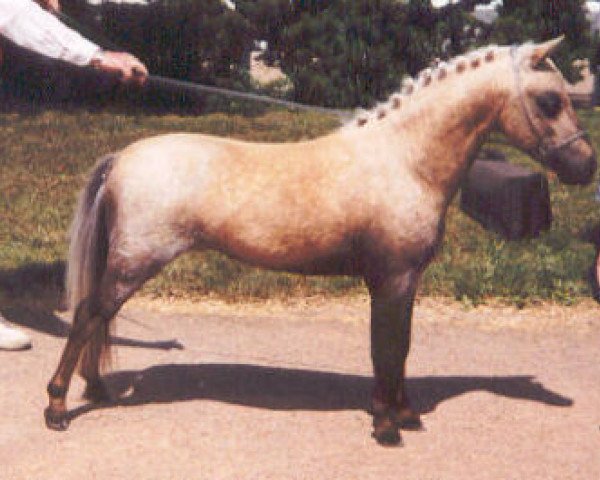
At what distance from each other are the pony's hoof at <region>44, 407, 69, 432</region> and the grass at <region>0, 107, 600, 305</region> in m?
2.27

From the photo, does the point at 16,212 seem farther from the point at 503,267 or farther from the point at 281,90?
the point at 281,90

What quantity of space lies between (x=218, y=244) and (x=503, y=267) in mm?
3330

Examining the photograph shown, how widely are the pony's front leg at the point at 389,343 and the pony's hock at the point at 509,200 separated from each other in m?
3.64

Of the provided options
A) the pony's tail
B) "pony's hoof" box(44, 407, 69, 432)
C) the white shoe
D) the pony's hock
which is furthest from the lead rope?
the pony's hock

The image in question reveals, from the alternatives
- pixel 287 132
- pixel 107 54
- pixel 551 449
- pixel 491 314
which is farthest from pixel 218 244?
pixel 287 132

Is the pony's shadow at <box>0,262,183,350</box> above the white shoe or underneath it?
underneath

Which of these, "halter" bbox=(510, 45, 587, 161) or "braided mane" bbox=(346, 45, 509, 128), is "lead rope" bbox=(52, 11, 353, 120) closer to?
"braided mane" bbox=(346, 45, 509, 128)

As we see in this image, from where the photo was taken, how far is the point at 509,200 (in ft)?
26.8

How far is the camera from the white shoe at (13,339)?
5.52m

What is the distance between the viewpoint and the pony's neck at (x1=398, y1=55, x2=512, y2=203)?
13.6ft

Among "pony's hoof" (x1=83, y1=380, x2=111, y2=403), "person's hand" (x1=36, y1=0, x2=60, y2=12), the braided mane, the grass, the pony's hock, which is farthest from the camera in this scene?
the pony's hock

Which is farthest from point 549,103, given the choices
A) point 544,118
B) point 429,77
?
point 429,77

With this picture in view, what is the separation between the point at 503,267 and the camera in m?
7.01

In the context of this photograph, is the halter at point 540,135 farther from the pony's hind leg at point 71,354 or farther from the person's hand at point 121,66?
the pony's hind leg at point 71,354
